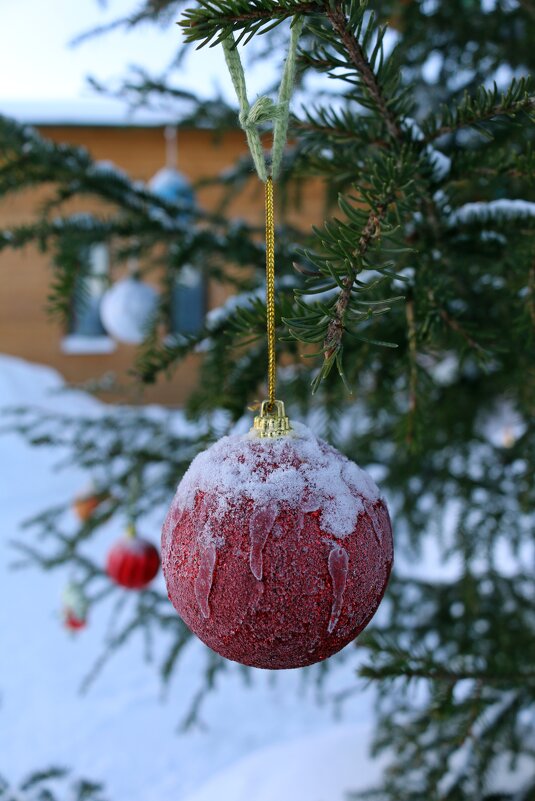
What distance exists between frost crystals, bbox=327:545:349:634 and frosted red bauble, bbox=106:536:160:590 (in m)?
1.23

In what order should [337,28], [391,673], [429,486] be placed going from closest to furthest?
[337,28] → [391,673] → [429,486]

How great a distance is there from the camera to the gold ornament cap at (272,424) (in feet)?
2.12

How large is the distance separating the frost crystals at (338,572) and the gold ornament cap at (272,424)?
0.41 feet

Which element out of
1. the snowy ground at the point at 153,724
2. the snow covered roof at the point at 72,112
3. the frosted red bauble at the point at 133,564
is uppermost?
the snow covered roof at the point at 72,112

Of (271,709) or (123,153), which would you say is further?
(123,153)

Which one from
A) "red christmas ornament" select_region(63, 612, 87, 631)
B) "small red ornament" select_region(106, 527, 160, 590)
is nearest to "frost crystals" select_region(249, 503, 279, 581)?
"small red ornament" select_region(106, 527, 160, 590)

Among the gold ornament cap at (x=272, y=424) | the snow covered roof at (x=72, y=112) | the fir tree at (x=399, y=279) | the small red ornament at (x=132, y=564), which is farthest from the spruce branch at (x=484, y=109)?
the snow covered roof at (x=72, y=112)

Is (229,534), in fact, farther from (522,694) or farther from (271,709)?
(271,709)

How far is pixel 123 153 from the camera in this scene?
7492 millimetres

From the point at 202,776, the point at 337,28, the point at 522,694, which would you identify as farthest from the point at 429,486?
the point at 202,776

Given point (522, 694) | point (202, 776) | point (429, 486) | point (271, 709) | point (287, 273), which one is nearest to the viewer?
point (287, 273)

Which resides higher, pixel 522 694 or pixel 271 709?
pixel 522 694

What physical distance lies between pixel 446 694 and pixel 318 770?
211 centimetres

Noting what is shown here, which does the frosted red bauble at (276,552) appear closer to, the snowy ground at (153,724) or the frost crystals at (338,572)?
the frost crystals at (338,572)
